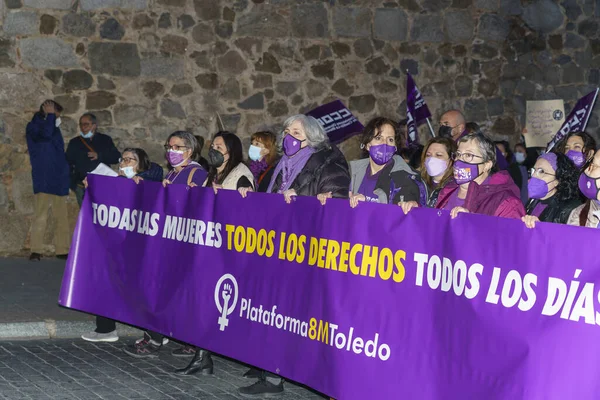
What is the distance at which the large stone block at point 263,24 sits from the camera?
1432cm

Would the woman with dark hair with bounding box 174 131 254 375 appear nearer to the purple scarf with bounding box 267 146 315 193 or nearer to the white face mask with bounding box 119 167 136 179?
the purple scarf with bounding box 267 146 315 193

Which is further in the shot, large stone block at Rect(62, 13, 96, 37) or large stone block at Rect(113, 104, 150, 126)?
large stone block at Rect(113, 104, 150, 126)

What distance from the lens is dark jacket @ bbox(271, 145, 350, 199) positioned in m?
7.09

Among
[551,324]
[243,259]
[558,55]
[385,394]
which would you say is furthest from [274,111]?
[551,324]

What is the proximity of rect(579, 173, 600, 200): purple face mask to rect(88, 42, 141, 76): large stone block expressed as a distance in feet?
29.8

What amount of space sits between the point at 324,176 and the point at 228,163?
113 cm

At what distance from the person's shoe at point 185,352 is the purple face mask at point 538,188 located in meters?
3.11

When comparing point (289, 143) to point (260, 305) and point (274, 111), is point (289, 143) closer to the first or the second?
point (260, 305)

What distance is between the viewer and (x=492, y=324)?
514 cm

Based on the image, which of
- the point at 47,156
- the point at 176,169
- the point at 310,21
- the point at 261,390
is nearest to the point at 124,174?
the point at 176,169

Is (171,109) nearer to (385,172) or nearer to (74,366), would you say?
(74,366)

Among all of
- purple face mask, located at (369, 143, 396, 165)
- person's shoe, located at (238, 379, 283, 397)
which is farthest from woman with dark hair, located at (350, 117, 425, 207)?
person's shoe, located at (238, 379, 283, 397)

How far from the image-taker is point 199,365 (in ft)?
25.7

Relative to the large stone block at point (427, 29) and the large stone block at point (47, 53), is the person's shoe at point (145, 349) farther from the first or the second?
the large stone block at point (427, 29)
